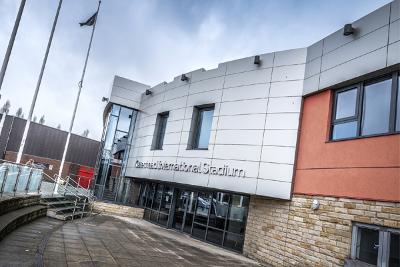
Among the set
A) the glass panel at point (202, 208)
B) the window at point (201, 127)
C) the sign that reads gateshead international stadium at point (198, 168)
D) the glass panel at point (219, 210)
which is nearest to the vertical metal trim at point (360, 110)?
the sign that reads gateshead international stadium at point (198, 168)

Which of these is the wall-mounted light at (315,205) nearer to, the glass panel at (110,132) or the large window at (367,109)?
the large window at (367,109)

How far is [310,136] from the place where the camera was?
10.5 metres

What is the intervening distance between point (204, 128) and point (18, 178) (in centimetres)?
769

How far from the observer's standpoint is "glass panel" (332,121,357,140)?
29.7 feet

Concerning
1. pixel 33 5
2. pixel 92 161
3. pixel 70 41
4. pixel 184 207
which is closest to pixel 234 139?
pixel 184 207

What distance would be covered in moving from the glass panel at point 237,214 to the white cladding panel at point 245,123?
110 cm

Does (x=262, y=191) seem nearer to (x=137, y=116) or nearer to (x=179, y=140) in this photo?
(x=179, y=140)

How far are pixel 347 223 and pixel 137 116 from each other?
15869mm

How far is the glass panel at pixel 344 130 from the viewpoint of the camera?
906 cm

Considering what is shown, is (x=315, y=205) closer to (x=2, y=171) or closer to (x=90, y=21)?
(x=2, y=171)

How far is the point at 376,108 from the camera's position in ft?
27.9

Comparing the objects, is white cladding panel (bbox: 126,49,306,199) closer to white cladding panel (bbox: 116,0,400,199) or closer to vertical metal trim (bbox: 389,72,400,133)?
white cladding panel (bbox: 116,0,400,199)

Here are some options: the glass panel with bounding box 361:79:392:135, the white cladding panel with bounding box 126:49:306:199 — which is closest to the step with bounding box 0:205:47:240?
the white cladding panel with bounding box 126:49:306:199

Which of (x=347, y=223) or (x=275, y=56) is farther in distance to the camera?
(x=275, y=56)
